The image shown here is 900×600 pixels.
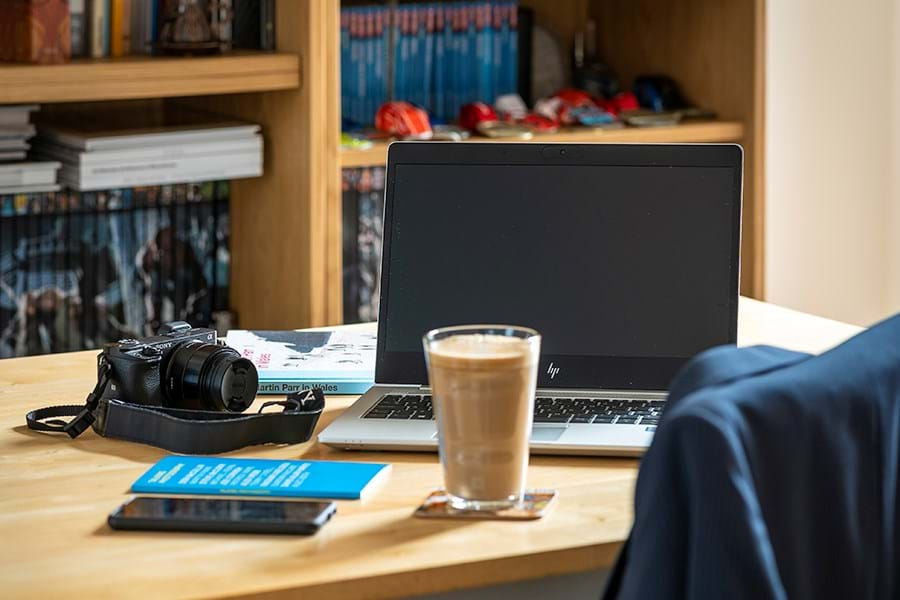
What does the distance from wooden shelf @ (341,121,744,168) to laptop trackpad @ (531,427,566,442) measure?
1424 millimetres

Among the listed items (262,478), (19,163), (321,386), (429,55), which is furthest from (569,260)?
(429,55)

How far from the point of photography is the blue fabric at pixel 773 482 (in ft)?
2.11

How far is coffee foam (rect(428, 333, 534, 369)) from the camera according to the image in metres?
0.96

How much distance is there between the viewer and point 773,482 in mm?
675

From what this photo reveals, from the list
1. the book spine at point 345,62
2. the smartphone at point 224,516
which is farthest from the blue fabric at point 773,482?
the book spine at point 345,62

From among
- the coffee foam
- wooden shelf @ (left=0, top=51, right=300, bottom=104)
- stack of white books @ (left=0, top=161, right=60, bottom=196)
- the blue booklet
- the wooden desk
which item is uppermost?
wooden shelf @ (left=0, top=51, right=300, bottom=104)

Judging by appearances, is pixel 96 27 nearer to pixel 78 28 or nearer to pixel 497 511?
pixel 78 28

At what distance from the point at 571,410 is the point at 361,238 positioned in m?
1.44

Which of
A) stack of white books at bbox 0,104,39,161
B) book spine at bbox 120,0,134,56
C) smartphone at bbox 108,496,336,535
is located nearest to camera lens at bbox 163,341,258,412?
smartphone at bbox 108,496,336,535

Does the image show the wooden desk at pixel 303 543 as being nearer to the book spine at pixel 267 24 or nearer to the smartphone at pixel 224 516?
the smartphone at pixel 224 516

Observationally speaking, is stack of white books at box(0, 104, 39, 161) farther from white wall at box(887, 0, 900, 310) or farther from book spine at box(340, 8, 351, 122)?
white wall at box(887, 0, 900, 310)

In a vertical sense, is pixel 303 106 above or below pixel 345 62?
below

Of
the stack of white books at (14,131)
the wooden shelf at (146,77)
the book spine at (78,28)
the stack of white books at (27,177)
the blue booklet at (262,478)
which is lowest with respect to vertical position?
the blue booklet at (262,478)

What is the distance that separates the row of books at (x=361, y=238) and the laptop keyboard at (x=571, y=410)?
1.34 m
